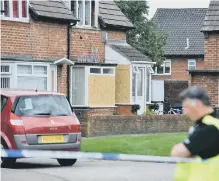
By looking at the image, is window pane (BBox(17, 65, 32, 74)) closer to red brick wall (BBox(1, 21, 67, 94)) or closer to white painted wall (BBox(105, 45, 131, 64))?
red brick wall (BBox(1, 21, 67, 94))

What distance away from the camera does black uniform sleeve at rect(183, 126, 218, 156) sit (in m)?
6.89

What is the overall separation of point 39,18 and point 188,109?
24.2 metres

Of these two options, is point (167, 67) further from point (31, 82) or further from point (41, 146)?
point (41, 146)

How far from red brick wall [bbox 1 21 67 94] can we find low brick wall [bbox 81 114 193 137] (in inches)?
135

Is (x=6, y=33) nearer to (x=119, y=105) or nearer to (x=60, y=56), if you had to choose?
(x=60, y=56)

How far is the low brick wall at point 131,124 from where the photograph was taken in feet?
94.9

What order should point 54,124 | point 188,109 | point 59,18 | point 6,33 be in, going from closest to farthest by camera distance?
1. point 188,109
2. point 54,124
3. point 6,33
4. point 59,18

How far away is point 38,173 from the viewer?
1608cm

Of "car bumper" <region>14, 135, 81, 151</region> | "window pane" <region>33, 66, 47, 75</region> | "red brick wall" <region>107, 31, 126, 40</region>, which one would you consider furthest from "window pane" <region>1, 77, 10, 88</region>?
"car bumper" <region>14, 135, 81, 151</region>

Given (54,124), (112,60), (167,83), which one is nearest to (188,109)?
(54,124)

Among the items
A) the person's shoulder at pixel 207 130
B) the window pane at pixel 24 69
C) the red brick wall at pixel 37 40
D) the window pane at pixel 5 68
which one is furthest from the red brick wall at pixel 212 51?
the person's shoulder at pixel 207 130

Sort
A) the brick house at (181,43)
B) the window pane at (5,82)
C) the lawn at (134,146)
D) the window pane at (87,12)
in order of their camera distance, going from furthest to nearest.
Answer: the brick house at (181,43), the window pane at (87,12), the window pane at (5,82), the lawn at (134,146)

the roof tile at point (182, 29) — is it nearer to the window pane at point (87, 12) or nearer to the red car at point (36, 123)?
the window pane at point (87, 12)

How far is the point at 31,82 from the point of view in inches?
1216
